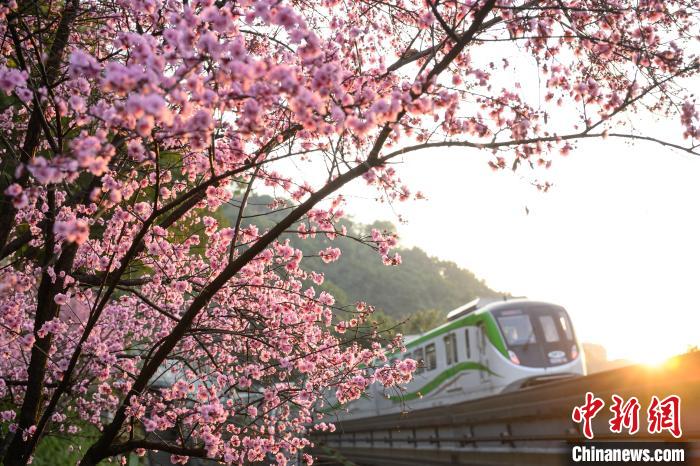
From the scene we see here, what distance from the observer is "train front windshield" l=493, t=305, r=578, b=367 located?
14.9 meters

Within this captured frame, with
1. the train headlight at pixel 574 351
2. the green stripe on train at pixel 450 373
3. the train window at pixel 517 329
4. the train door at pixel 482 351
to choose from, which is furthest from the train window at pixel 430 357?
the train headlight at pixel 574 351

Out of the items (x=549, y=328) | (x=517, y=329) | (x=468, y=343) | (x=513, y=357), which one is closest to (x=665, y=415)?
(x=513, y=357)

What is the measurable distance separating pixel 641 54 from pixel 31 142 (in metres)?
5.72

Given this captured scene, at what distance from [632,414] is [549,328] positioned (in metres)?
8.69

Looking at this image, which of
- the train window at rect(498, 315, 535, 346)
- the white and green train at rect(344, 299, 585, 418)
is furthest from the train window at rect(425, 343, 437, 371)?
the train window at rect(498, 315, 535, 346)

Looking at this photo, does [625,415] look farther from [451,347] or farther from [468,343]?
[451,347]

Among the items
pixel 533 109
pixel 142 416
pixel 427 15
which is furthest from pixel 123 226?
pixel 533 109

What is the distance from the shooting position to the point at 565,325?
1538 cm

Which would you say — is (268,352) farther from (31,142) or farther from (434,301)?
(434,301)

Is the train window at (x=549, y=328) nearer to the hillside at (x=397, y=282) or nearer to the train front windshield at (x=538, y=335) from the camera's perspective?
the train front windshield at (x=538, y=335)

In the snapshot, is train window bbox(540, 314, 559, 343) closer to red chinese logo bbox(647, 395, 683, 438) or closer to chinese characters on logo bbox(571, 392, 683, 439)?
chinese characters on logo bbox(571, 392, 683, 439)

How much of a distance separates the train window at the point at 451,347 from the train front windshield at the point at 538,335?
6.94 feet

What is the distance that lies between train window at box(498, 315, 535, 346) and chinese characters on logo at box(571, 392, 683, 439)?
7.42 meters

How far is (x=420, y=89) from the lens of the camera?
386 cm
